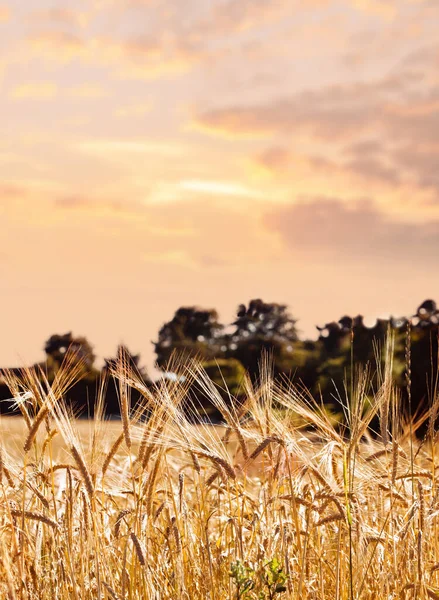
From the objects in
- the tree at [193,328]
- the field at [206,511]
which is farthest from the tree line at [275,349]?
the field at [206,511]

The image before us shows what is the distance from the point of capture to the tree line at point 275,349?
1562 centimetres

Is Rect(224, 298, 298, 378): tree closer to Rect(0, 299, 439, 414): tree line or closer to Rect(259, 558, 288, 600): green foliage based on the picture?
Rect(0, 299, 439, 414): tree line

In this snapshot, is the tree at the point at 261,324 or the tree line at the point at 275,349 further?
the tree at the point at 261,324

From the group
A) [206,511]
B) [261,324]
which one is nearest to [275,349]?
[261,324]

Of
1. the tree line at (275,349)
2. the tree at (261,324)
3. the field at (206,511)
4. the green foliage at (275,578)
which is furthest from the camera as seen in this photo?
the tree at (261,324)

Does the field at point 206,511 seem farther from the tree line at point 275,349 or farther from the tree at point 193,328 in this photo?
the tree at point 193,328

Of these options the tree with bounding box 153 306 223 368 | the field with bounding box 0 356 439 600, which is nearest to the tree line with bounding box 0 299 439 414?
the tree with bounding box 153 306 223 368

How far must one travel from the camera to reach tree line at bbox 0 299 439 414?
615 inches

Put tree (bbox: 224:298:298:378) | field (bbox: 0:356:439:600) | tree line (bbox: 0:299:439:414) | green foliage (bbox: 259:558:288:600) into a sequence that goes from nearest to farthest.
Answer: green foliage (bbox: 259:558:288:600), field (bbox: 0:356:439:600), tree line (bbox: 0:299:439:414), tree (bbox: 224:298:298:378)

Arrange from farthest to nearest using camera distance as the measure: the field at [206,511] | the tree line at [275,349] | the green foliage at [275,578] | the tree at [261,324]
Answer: the tree at [261,324] → the tree line at [275,349] → the field at [206,511] → the green foliage at [275,578]

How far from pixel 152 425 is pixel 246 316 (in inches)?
821

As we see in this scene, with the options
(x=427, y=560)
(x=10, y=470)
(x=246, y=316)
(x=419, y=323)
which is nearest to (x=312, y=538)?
(x=427, y=560)

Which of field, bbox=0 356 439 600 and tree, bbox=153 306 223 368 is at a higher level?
tree, bbox=153 306 223 368

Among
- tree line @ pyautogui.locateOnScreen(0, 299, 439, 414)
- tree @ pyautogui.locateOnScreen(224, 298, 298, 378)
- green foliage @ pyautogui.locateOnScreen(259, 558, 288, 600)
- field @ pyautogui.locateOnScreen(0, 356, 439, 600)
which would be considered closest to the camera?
green foliage @ pyautogui.locateOnScreen(259, 558, 288, 600)
